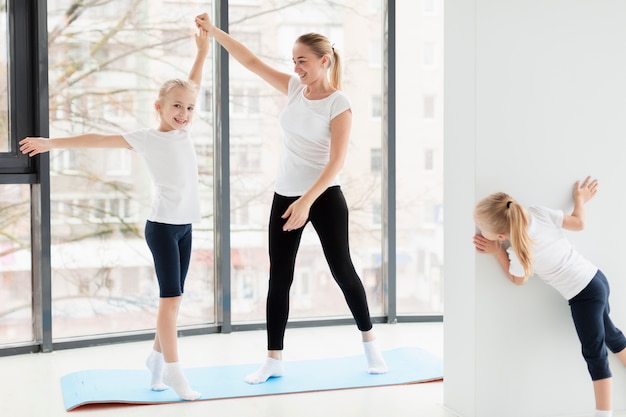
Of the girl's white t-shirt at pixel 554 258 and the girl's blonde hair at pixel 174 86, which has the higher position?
the girl's blonde hair at pixel 174 86

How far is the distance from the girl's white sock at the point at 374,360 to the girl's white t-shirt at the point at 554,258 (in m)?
0.84

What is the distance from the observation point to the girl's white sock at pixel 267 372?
9.59 ft

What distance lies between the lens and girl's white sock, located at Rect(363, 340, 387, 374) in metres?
3.03

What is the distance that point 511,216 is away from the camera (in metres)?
2.30

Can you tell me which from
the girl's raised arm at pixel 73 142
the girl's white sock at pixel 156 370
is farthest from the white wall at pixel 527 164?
the girl's raised arm at pixel 73 142

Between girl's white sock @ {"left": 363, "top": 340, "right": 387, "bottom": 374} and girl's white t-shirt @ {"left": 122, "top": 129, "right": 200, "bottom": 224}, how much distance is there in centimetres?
89

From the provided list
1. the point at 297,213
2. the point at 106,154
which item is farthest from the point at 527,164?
the point at 106,154

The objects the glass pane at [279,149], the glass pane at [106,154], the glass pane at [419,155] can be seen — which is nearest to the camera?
the glass pane at [106,154]

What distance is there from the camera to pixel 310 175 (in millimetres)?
2867

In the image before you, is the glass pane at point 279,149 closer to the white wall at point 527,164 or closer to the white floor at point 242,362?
the white floor at point 242,362

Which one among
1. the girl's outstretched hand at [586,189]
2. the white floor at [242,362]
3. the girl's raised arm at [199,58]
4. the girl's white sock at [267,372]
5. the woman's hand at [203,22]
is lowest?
the white floor at [242,362]

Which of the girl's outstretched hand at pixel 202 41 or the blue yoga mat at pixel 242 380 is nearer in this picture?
the blue yoga mat at pixel 242 380

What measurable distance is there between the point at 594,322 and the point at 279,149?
1.95 metres

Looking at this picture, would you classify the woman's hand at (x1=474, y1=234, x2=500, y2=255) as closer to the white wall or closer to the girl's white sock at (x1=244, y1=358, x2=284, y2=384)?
the white wall
